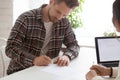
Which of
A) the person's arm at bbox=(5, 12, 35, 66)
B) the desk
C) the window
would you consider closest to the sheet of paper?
the desk

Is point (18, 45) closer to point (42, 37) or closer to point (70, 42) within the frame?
point (42, 37)

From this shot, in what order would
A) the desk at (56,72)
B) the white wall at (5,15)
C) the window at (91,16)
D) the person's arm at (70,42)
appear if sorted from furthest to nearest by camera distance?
1. the window at (91,16)
2. the white wall at (5,15)
3. the person's arm at (70,42)
4. the desk at (56,72)

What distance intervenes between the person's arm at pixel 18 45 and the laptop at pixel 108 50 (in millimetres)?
497

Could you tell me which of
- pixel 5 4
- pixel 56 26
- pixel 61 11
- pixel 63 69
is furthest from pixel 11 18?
pixel 63 69

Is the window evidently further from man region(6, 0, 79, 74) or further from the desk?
the desk

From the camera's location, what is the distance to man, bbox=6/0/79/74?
176 centimetres

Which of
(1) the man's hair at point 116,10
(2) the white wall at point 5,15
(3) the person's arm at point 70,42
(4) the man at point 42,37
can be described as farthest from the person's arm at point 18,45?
(2) the white wall at point 5,15

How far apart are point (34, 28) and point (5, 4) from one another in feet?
3.57

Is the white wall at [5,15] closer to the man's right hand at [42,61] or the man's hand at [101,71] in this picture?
the man's right hand at [42,61]

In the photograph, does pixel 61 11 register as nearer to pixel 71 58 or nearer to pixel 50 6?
pixel 50 6

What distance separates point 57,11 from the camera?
182 cm

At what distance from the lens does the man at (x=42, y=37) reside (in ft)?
5.78

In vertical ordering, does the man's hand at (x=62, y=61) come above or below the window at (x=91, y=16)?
below

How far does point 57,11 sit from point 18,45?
15.5 inches
